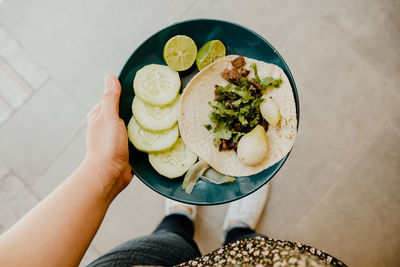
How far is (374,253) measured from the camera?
1.72 meters

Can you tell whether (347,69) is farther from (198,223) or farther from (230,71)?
(198,223)

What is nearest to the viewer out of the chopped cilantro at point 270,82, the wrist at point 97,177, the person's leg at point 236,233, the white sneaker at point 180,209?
the wrist at point 97,177

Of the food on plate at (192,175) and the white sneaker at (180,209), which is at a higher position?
the food on plate at (192,175)

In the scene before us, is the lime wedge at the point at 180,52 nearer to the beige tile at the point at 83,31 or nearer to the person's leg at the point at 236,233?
the beige tile at the point at 83,31

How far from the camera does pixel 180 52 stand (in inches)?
46.4

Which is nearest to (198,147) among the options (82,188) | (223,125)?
(223,125)

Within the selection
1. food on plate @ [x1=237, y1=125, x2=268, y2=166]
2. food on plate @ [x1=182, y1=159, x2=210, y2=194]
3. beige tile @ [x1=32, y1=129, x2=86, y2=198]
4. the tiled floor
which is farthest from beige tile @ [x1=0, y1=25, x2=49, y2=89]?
food on plate @ [x1=237, y1=125, x2=268, y2=166]

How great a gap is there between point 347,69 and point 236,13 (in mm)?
759

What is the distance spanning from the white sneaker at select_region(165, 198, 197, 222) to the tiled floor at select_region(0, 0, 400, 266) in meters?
0.06

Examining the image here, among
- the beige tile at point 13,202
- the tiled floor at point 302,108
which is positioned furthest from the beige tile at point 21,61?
the beige tile at point 13,202

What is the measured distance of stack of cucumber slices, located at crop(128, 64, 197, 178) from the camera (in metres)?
1.13

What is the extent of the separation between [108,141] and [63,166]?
0.86 m

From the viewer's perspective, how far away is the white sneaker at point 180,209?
1680mm

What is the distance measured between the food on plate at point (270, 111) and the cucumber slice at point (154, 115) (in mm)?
347
